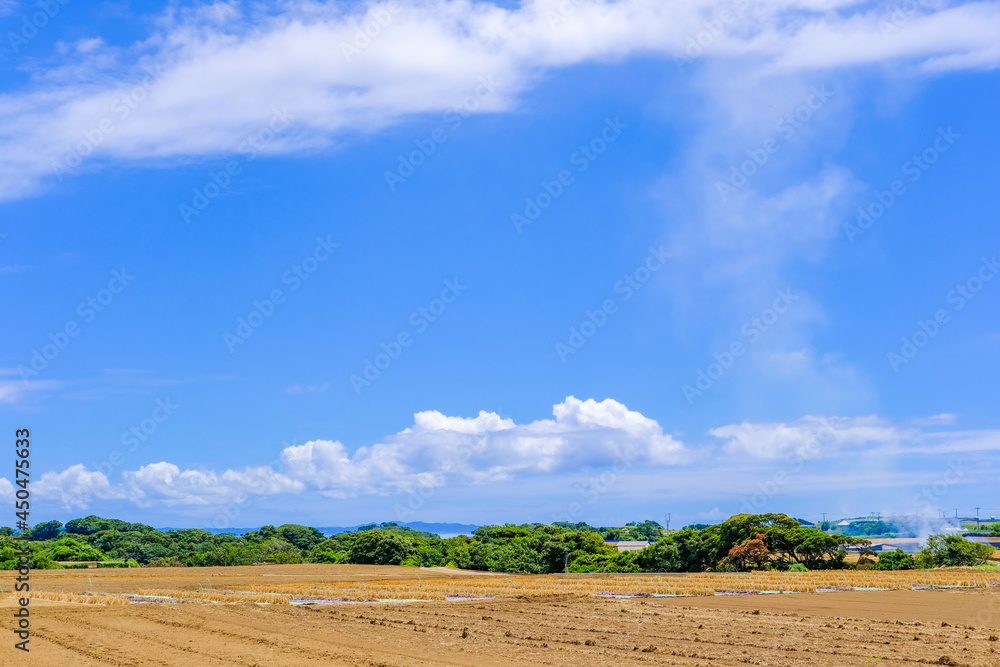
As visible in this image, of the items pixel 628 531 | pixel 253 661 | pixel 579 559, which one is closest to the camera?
pixel 253 661

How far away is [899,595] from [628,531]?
159318 millimetres

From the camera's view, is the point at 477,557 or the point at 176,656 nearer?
the point at 176,656

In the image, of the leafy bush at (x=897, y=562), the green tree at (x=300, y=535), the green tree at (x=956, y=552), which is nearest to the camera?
the green tree at (x=956, y=552)

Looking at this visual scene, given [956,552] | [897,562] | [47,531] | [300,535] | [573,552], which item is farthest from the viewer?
[47,531]

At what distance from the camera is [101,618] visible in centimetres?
2625

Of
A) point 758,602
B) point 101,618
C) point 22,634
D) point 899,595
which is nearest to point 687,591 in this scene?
point 758,602

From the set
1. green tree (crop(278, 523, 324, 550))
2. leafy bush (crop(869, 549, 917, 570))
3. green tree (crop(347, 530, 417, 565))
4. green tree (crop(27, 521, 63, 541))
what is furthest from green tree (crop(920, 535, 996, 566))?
green tree (crop(27, 521, 63, 541))

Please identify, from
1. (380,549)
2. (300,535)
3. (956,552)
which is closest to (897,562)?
(956,552)

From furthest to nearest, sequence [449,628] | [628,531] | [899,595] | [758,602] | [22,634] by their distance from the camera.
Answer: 1. [628,531]
2. [899,595]
3. [758,602]
4. [449,628]
5. [22,634]

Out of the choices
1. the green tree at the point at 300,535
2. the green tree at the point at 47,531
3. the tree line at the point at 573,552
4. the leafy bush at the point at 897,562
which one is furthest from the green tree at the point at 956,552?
the green tree at the point at 47,531

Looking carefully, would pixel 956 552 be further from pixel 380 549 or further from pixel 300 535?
pixel 300 535

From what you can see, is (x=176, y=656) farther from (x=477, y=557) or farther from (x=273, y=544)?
(x=273, y=544)

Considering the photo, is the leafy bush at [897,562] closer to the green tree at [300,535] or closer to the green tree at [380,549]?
the green tree at [380,549]

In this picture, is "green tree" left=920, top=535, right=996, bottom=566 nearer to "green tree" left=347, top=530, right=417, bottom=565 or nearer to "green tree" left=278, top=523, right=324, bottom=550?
"green tree" left=347, top=530, right=417, bottom=565
